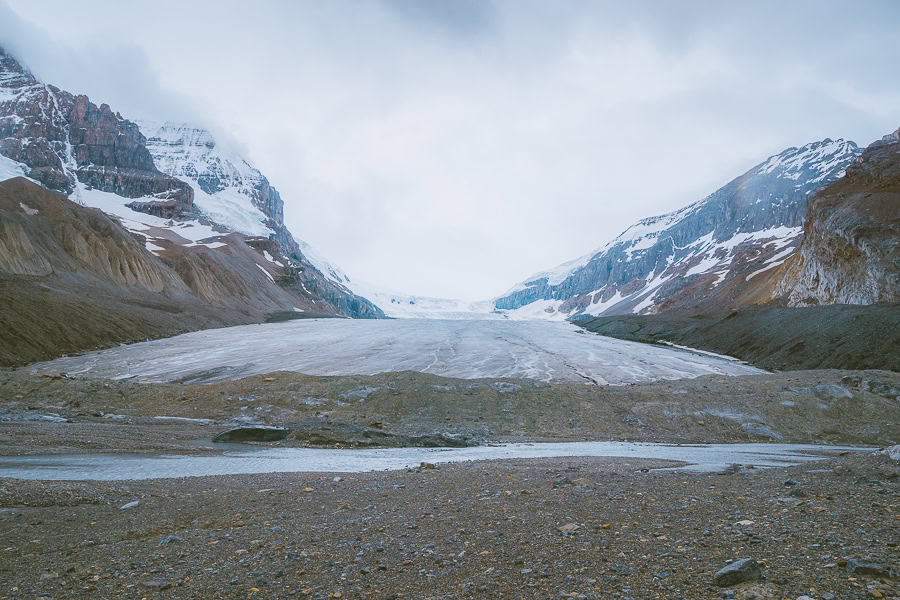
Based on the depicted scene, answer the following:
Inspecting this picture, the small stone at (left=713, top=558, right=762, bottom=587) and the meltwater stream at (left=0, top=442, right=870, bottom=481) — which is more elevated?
the small stone at (left=713, top=558, right=762, bottom=587)

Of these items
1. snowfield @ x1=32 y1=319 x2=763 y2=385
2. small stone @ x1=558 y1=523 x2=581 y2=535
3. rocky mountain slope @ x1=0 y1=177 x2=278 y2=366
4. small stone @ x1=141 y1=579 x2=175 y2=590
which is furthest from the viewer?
rocky mountain slope @ x1=0 y1=177 x2=278 y2=366

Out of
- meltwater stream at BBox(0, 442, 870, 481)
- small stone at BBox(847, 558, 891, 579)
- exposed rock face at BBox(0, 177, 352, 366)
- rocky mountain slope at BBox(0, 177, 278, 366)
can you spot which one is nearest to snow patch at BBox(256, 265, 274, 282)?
exposed rock face at BBox(0, 177, 352, 366)

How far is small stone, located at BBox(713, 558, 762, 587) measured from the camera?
14.8 feet

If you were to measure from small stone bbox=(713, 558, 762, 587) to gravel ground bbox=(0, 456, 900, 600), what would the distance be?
76 mm

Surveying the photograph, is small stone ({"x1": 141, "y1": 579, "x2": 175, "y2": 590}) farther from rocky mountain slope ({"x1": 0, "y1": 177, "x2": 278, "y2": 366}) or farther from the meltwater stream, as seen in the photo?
rocky mountain slope ({"x1": 0, "y1": 177, "x2": 278, "y2": 366})

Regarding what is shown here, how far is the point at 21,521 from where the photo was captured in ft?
24.7

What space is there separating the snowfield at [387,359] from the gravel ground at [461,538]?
99.8 ft

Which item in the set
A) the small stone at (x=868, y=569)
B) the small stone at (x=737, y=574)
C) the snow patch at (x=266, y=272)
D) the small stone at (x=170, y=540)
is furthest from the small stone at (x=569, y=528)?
the snow patch at (x=266, y=272)

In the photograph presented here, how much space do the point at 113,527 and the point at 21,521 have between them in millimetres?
1394

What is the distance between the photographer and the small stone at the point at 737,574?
4512mm

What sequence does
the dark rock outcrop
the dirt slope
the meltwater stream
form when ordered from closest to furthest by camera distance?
the meltwater stream → the dark rock outcrop → the dirt slope

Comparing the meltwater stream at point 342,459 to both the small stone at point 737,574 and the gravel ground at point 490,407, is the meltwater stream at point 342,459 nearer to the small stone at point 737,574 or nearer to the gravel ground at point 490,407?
the gravel ground at point 490,407

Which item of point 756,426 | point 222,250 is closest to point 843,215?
point 756,426

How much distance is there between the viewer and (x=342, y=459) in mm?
17438
